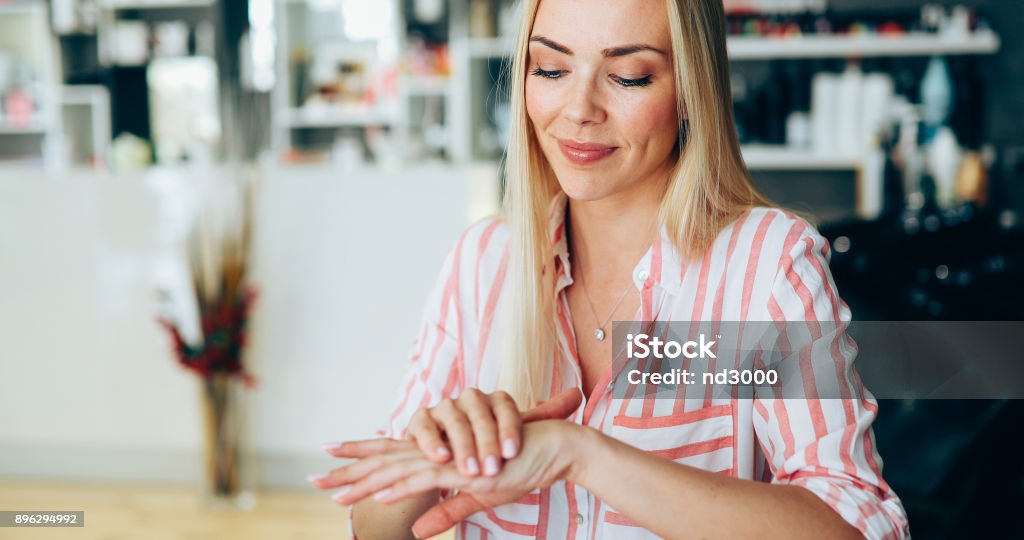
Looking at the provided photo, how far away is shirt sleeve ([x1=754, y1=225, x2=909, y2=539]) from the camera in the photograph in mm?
803

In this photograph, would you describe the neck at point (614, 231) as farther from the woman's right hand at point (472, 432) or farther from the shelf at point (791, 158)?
the shelf at point (791, 158)

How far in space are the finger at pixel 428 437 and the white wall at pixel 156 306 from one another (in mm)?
2077

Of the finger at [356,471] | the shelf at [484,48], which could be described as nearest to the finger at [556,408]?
the finger at [356,471]

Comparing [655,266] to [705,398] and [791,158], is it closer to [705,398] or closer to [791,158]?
[705,398]

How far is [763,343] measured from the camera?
0.93 metres

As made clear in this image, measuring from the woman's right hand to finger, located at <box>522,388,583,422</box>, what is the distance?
0.12 feet

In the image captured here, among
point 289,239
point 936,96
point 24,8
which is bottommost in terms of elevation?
point 289,239

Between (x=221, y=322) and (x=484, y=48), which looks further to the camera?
(x=484, y=48)

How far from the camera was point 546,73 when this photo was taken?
1017mm

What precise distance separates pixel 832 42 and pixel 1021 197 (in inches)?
36.8

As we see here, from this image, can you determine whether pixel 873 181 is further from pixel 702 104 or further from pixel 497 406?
pixel 497 406

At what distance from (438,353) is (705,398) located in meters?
0.33

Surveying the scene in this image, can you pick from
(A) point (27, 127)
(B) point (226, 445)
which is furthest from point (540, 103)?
(A) point (27, 127)

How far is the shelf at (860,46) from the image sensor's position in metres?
3.27
